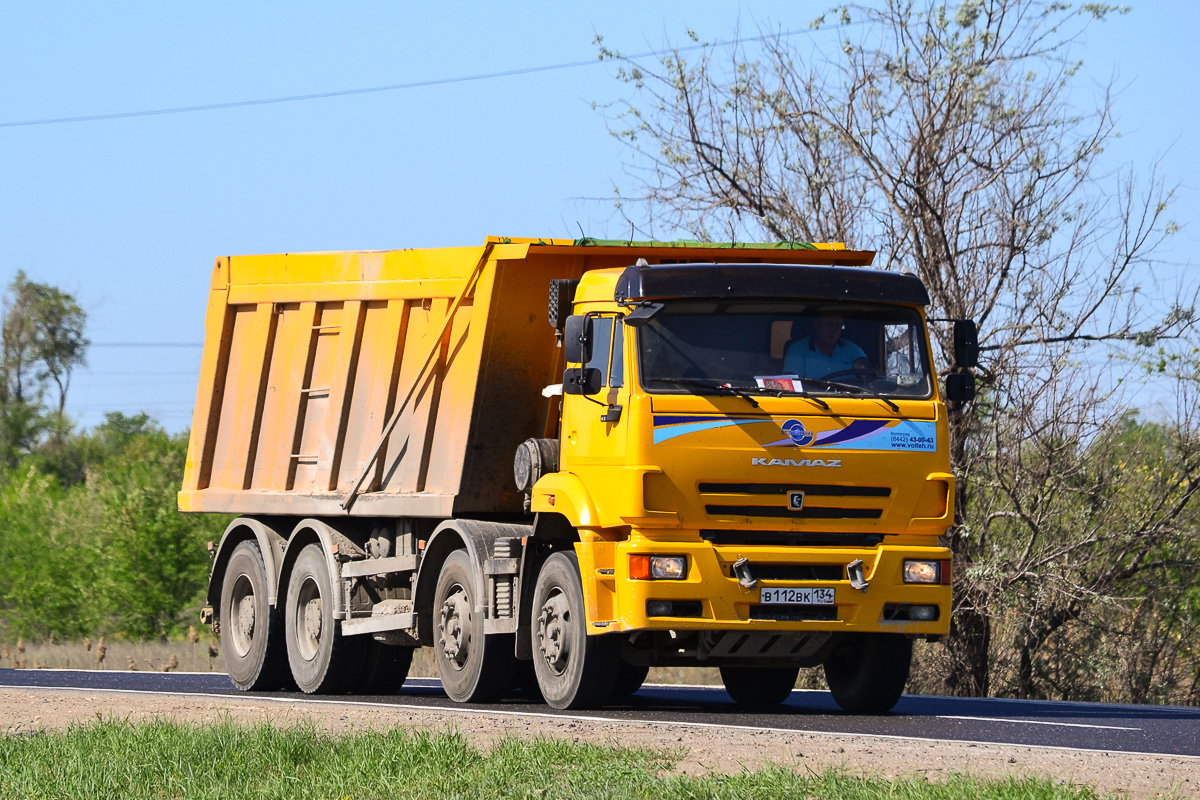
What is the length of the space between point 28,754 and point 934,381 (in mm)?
5855

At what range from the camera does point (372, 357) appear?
1417 centimetres

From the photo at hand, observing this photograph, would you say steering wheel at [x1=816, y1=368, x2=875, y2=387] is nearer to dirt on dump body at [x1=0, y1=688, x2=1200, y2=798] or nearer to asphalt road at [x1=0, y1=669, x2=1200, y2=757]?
asphalt road at [x1=0, y1=669, x2=1200, y2=757]

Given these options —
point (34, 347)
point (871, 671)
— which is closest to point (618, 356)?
point (871, 671)

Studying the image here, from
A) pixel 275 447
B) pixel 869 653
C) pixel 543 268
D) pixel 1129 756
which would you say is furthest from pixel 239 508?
pixel 1129 756

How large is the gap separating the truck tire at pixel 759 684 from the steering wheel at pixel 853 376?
317 cm

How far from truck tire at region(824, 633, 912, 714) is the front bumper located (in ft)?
2.07

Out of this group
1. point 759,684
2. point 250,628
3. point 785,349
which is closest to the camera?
point 785,349

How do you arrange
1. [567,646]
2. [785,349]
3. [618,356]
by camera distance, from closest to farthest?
1. [618,356]
2. [785,349]
3. [567,646]

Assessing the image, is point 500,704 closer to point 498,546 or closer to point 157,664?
point 498,546

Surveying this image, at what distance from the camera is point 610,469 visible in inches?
433

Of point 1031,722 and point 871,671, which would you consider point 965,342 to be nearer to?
point 871,671

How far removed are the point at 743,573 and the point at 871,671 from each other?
5.94ft

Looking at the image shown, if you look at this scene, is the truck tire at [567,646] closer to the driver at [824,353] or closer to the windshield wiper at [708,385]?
the windshield wiper at [708,385]

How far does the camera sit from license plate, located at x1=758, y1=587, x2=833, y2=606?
10.9 meters
